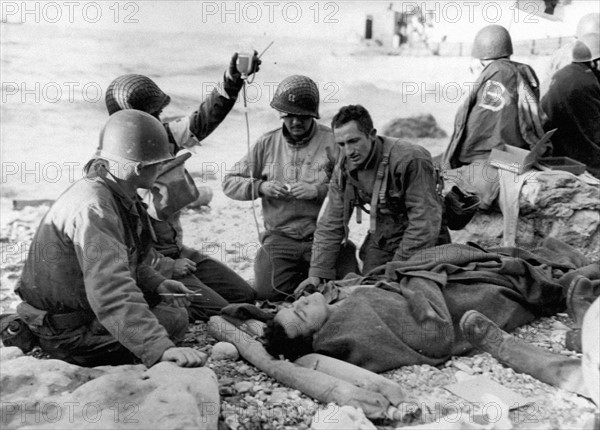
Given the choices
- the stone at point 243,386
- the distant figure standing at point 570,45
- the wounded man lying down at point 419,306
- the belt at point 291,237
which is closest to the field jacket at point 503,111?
the distant figure standing at point 570,45

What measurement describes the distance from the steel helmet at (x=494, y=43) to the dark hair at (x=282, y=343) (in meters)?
3.87

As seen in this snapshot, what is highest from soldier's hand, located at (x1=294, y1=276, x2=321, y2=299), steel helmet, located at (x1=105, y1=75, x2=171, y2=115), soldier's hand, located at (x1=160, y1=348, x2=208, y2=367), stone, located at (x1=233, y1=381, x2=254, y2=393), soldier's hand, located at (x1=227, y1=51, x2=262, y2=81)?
soldier's hand, located at (x1=227, y1=51, x2=262, y2=81)

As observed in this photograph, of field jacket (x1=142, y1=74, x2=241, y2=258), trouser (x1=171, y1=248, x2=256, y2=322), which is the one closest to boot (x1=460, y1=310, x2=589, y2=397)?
trouser (x1=171, y1=248, x2=256, y2=322)

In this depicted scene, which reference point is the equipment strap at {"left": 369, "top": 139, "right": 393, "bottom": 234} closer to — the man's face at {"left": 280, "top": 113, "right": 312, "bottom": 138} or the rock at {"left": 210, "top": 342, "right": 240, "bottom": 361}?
the man's face at {"left": 280, "top": 113, "right": 312, "bottom": 138}

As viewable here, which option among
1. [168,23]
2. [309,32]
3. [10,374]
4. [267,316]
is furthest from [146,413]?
[309,32]

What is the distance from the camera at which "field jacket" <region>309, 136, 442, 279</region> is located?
4.88 m

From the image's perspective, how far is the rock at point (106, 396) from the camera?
9.86 feet

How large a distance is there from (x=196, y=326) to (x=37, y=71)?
543cm

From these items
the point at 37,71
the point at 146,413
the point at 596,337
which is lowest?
the point at 146,413

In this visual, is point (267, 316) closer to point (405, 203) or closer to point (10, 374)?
point (405, 203)

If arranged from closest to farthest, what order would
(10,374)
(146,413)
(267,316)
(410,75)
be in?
(146,413), (10,374), (267,316), (410,75)

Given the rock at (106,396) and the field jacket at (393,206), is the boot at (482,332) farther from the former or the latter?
the rock at (106,396)

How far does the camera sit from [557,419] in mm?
3545

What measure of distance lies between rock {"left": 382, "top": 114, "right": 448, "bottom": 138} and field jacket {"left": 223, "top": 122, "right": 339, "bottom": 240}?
4.78 m
